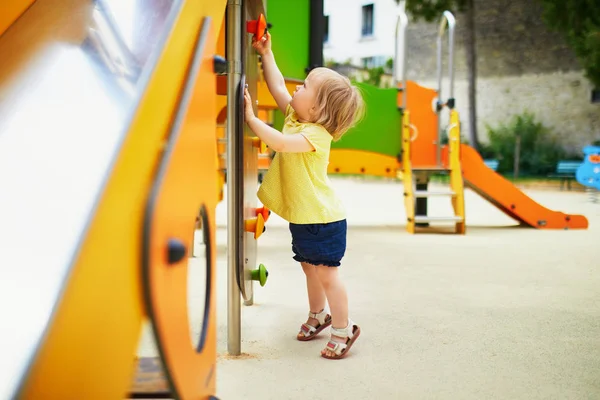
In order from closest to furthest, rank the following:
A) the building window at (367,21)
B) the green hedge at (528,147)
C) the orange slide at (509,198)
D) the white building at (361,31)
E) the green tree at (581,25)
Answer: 1. the orange slide at (509,198)
2. the green tree at (581,25)
3. the green hedge at (528,147)
4. the white building at (361,31)
5. the building window at (367,21)

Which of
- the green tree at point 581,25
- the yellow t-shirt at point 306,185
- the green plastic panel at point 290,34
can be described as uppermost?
the green tree at point 581,25

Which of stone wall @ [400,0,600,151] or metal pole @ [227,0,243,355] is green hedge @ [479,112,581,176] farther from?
metal pole @ [227,0,243,355]

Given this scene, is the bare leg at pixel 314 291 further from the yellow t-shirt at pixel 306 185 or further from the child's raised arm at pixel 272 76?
the child's raised arm at pixel 272 76

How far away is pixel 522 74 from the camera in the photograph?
1553cm

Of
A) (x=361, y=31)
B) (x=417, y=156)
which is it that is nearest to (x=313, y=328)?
(x=417, y=156)

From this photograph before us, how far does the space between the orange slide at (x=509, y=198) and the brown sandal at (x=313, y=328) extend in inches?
149

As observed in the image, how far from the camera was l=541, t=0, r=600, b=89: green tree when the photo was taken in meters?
11.8

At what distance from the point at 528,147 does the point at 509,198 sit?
10059 millimetres

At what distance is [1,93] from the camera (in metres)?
1.47

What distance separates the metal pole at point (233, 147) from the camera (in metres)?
1.80

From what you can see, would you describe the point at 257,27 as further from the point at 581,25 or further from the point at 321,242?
the point at 581,25

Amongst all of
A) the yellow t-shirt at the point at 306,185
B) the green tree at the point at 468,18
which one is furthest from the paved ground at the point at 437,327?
the green tree at the point at 468,18

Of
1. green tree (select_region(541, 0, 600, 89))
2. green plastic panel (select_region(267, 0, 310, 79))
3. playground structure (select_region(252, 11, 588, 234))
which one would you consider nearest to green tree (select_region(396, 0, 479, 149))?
green tree (select_region(541, 0, 600, 89))

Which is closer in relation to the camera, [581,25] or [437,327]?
[437,327]
